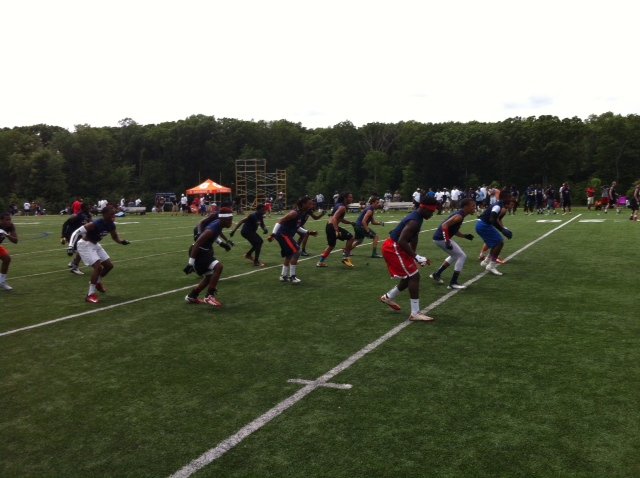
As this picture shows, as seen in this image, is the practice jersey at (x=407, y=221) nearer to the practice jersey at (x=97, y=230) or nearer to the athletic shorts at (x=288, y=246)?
the athletic shorts at (x=288, y=246)

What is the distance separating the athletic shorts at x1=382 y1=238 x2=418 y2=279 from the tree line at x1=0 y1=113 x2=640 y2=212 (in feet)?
218

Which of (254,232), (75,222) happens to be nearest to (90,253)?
(254,232)

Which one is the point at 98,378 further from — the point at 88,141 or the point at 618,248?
the point at 88,141

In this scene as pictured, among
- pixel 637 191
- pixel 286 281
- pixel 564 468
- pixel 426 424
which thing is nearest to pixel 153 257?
pixel 286 281

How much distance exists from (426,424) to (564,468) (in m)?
1.18

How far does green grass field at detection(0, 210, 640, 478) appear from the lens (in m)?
4.38

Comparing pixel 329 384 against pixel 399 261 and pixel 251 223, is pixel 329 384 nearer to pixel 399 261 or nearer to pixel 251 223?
pixel 399 261

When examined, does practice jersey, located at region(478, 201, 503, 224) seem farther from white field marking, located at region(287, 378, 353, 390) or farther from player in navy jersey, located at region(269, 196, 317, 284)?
white field marking, located at region(287, 378, 353, 390)

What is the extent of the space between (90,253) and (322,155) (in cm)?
7952

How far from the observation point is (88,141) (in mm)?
85312

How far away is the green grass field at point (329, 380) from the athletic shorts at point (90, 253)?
30.9 inches

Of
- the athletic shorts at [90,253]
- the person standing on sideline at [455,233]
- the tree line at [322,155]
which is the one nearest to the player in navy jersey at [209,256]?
the athletic shorts at [90,253]

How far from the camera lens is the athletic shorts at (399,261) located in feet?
28.5

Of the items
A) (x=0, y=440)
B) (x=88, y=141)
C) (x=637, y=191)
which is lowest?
(x=0, y=440)
